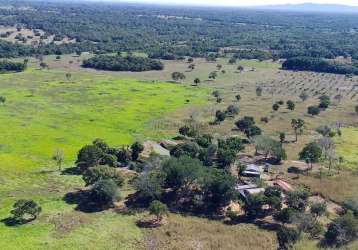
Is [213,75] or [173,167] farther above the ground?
[173,167]

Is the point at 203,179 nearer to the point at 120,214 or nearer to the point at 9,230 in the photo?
the point at 120,214

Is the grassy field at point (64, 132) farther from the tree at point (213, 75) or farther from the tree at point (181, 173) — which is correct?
the tree at point (213, 75)

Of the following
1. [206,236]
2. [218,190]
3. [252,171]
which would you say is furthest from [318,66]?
[206,236]

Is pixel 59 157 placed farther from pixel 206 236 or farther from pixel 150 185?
pixel 206 236

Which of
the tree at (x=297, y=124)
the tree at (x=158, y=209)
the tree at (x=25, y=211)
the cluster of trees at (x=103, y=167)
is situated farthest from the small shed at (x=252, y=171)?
the tree at (x=25, y=211)

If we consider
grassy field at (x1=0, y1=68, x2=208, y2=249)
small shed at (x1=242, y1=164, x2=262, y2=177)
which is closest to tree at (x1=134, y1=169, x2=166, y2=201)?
grassy field at (x1=0, y1=68, x2=208, y2=249)

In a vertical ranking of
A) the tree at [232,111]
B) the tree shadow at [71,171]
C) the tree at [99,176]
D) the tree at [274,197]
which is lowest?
the tree shadow at [71,171]
